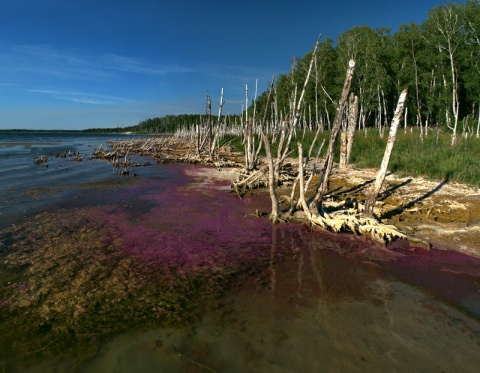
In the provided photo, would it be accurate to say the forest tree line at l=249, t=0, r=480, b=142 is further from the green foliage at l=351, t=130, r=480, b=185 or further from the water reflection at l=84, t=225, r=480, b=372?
the water reflection at l=84, t=225, r=480, b=372

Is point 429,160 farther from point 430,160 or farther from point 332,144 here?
point 332,144

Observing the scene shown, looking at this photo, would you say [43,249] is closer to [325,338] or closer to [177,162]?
[325,338]

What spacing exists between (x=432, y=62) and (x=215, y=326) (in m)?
34.3

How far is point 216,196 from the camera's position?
15188 millimetres

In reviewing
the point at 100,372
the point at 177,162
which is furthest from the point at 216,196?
the point at 177,162

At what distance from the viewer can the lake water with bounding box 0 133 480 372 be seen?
14.2 feet

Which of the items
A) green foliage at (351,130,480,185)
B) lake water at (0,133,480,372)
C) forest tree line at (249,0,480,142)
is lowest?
lake water at (0,133,480,372)

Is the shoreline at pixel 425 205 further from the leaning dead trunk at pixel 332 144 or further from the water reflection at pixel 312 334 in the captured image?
the water reflection at pixel 312 334

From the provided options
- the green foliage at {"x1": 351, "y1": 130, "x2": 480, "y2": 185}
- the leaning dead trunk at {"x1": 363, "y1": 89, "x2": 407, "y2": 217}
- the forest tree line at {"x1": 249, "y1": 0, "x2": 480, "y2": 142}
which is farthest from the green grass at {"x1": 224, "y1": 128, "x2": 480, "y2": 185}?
the leaning dead trunk at {"x1": 363, "y1": 89, "x2": 407, "y2": 217}

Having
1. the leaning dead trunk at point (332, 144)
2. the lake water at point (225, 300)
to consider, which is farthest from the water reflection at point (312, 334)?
the leaning dead trunk at point (332, 144)

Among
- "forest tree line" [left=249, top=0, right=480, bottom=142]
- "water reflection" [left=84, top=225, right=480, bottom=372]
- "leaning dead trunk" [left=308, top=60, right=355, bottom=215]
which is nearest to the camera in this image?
"water reflection" [left=84, top=225, right=480, bottom=372]

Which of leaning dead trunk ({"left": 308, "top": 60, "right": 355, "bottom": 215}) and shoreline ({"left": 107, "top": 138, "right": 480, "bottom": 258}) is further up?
leaning dead trunk ({"left": 308, "top": 60, "right": 355, "bottom": 215})

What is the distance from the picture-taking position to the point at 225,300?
5.80 m

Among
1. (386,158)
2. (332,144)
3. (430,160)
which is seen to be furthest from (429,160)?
(332,144)
